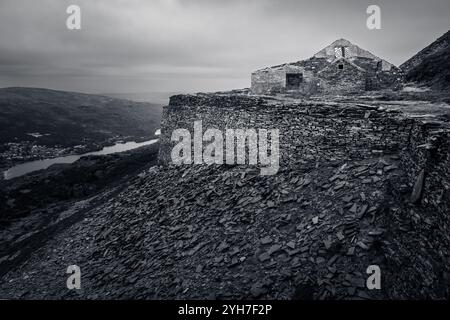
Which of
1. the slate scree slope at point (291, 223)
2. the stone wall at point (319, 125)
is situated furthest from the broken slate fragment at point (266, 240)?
the stone wall at point (319, 125)

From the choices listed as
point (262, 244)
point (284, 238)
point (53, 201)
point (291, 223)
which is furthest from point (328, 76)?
point (53, 201)

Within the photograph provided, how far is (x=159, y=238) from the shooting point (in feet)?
33.9

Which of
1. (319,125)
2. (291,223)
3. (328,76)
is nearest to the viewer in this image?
(291,223)

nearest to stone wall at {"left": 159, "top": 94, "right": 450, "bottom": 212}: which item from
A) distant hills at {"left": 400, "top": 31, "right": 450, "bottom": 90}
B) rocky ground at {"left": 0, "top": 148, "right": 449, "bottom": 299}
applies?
rocky ground at {"left": 0, "top": 148, "right": 449, "bottom": 299}

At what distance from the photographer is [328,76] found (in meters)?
19.4

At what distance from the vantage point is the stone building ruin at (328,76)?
18.8 metres

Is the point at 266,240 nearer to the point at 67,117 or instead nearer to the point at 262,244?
the point at 262,244

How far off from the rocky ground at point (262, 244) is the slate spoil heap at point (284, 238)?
1.3 inches

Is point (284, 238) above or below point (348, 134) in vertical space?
below

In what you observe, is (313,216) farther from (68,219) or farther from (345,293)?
(68,219)

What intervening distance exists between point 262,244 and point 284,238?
0.63 m

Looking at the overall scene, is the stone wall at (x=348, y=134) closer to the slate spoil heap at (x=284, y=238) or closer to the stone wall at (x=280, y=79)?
the slate spoil heap at (x=284, y=238)

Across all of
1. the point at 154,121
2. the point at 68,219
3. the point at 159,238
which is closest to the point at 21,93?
the point at 154,121

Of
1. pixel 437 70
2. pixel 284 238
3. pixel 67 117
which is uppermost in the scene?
pixel 67 117
